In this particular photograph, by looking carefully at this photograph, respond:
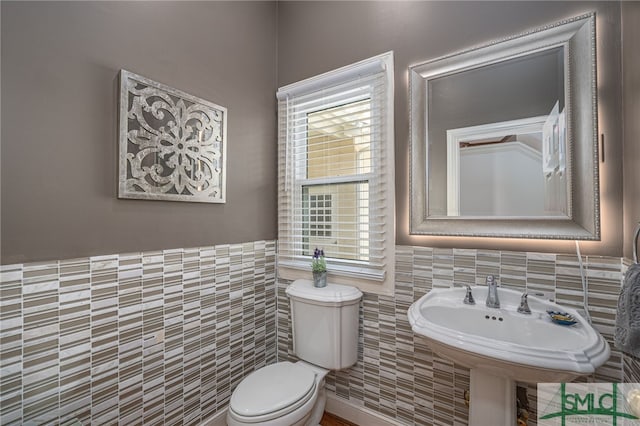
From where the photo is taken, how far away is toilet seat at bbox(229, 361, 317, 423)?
1234 mm

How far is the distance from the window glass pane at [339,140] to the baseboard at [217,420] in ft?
5.22

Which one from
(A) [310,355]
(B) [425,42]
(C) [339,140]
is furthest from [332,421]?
(B) [425,42]

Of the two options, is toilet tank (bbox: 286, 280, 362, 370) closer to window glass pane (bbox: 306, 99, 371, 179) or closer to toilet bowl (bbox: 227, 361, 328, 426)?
toilet bowl (bbox: 227, 361, 328, 426)

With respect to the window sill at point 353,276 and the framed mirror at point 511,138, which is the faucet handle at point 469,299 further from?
the window sill at point 353,276

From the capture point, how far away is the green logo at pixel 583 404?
108 cm

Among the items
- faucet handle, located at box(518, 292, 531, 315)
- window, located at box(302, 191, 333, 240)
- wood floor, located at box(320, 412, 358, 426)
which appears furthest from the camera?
window, located at box(302, 191, 333, 240)

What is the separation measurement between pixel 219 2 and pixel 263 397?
7.28 ft

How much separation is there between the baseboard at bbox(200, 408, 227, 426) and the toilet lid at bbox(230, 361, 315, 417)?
17.1 inches

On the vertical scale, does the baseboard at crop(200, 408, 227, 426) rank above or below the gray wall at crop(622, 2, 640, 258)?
below

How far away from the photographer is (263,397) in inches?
51.9

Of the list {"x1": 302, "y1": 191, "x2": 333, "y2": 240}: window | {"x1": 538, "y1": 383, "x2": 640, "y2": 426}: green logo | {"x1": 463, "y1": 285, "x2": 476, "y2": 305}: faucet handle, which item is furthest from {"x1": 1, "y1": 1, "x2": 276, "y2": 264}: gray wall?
{"x1": 538, "y1": 383, "x2": 640, "y2": 426}: green logo

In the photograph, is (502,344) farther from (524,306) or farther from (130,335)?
(130,335)

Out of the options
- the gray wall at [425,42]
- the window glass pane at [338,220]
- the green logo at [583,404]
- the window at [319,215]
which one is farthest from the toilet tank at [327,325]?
the green logo at [583,404]

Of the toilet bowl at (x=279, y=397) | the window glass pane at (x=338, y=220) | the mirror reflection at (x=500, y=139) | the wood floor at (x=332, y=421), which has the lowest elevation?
the wood floor at (x=332, y=421)
